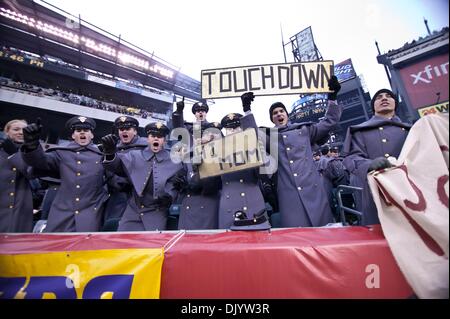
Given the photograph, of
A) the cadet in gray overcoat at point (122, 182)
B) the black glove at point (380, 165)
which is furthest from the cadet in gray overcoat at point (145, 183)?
the black glove at point (380, 165)

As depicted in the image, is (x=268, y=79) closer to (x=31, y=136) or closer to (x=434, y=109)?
(x=434, y=109)

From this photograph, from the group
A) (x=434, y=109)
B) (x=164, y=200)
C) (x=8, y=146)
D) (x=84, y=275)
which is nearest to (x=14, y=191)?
(x=8, y=146)

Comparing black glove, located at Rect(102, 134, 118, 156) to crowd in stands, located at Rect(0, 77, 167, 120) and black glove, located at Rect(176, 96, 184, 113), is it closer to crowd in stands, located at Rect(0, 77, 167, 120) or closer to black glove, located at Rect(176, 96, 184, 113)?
black glove, located at Rect(176, 96, 184, 113)

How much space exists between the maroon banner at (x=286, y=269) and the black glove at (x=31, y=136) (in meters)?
1.96

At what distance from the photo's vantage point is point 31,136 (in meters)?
2.52

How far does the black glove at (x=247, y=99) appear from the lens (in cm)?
273

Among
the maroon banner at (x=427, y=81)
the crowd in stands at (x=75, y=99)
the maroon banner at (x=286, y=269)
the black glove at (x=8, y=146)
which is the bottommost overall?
the maroon banner at (x=286, y=269)

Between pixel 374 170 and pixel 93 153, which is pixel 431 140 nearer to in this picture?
pixel 374 170

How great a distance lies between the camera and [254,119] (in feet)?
8.56

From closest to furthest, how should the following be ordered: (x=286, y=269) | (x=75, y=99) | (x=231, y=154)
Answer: (x=286, y=269), (x=231, y=154), (x=75, y=99)

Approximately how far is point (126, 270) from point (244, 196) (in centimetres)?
148

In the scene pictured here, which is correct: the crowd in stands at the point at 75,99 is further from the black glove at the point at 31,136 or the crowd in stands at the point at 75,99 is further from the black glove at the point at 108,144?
the black glove at the point at 108,144

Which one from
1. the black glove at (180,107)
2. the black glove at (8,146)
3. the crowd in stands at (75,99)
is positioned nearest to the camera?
the black glove at (8,146)

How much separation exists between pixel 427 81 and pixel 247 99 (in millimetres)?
1688
